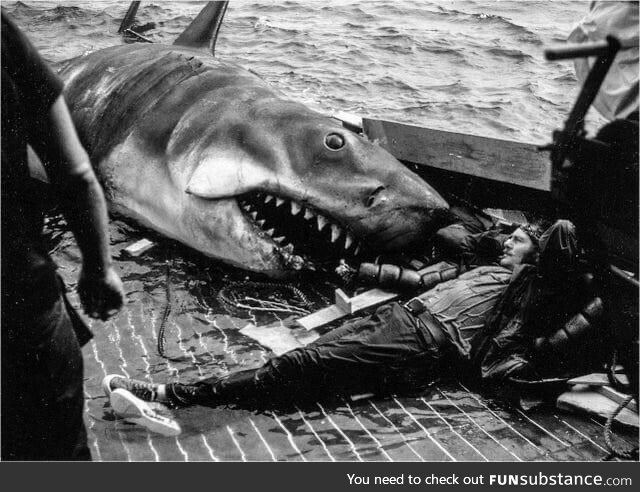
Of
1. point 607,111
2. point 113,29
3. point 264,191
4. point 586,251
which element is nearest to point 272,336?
point 264,191

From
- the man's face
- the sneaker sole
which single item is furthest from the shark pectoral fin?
the man's face

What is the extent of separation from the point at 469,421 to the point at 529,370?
Result: 0.47 m

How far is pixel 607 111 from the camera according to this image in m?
3.45

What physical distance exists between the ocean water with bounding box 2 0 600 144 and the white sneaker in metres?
6.80

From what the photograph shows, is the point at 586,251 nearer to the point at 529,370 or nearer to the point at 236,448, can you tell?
the point at 529,370

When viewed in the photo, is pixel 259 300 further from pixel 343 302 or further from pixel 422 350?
pixel 422 350

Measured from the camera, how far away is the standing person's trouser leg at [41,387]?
6.94 ft

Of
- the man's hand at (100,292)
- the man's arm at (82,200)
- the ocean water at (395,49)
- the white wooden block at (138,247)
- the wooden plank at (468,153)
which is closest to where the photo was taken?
the man's arm at (82,200)

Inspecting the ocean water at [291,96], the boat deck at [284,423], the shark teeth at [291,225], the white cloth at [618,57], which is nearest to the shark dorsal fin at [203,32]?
the ocean water at [291,96]

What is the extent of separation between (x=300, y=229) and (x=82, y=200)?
2.35 metres

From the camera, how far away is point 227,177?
4254mm

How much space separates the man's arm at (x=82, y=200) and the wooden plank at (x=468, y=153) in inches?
153

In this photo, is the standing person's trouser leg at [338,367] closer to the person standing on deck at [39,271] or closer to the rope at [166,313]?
the rope at [166,313]

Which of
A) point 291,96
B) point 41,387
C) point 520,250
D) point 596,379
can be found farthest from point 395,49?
point 41,387
